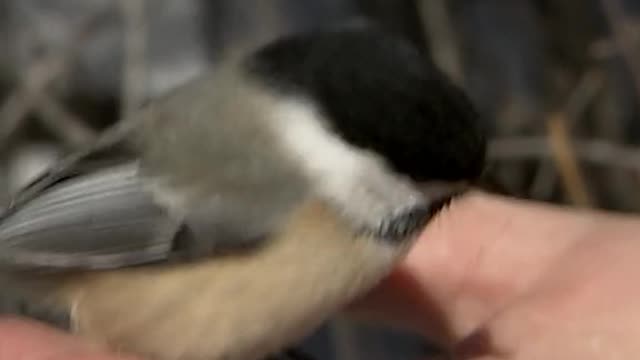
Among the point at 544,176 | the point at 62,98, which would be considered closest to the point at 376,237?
the point at 544,176

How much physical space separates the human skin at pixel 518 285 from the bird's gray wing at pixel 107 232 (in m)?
0.05

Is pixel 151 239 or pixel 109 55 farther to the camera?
pixel 109 55

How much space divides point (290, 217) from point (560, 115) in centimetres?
59

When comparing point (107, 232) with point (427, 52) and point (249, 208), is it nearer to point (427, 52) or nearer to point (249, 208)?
point (249, 208)

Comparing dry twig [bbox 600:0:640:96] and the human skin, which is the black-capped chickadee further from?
dry twig [bbox 600:0:640:96]

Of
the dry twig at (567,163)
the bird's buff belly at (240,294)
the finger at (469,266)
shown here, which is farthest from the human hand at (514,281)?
the dry twig at (567,163)

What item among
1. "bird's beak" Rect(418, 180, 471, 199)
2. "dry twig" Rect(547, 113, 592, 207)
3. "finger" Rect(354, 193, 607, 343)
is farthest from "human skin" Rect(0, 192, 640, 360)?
"dry twig" Rect(547, 113, 592, 207)

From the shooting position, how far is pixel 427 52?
45.9 inches

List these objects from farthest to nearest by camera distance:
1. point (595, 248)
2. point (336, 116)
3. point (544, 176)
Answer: point (544, 176) → point (595, 248) → point (336, 116)

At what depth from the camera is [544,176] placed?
1.18m

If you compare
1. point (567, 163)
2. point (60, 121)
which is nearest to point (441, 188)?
point (567, 163)

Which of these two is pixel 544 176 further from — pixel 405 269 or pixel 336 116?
pixel 336 116

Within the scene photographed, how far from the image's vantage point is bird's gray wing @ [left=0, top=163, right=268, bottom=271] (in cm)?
67

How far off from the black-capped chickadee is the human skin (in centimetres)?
6
